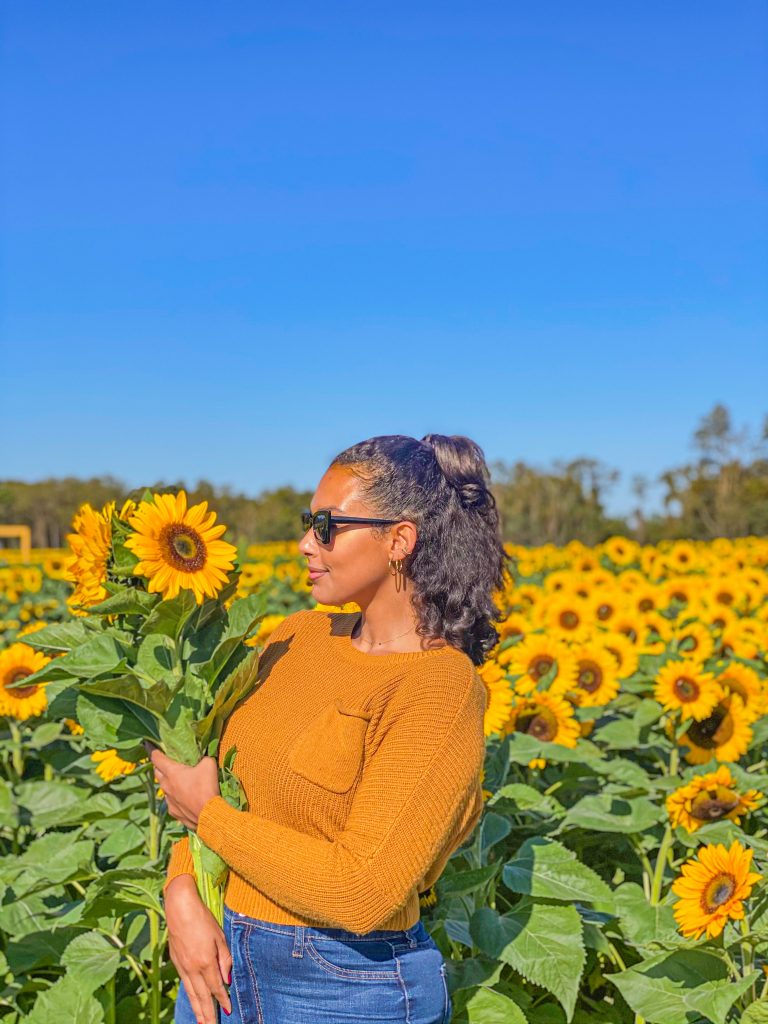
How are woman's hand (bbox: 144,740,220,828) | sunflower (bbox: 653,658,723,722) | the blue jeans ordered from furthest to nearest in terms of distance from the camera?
sunflower (bbox: 653,658,723,722)
woman's hand (bbox: 144,740,220,828)
the blue jeans

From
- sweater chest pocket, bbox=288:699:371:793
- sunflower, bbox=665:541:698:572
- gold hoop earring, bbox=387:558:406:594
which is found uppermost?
gold hoop earring, bbox=387:558:406:594

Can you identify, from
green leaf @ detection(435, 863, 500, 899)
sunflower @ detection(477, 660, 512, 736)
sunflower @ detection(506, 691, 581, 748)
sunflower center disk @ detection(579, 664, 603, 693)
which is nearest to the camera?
green leaf @ detection(435, 863, 500, 899)

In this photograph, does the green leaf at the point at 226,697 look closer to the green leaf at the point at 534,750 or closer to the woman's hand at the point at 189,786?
the woman's hand at the point at 189,786

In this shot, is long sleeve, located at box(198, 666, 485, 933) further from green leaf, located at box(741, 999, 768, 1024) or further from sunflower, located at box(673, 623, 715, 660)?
sunflower, located at box(673, 623, 715, 660)

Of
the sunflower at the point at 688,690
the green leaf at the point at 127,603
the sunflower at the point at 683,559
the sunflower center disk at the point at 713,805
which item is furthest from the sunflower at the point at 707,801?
the sunflower at the point at 683,559

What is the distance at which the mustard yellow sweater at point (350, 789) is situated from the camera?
74.9 inches

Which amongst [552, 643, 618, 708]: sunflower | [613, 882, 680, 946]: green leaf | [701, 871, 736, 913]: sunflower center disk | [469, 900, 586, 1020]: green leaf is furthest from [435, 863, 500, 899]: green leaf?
[552, 643, 618, 708]: sunflower

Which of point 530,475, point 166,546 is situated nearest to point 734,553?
point 166,546

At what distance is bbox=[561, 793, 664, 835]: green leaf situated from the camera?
136 inches

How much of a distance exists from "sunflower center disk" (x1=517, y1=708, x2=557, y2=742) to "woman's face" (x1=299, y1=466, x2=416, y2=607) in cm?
180

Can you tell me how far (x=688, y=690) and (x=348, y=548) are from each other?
2.25 metres

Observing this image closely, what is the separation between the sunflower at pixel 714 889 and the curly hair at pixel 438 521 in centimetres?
84

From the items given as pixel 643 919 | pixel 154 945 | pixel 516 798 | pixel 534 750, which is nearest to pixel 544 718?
pixel 534 750

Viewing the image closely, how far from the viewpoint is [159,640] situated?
237 cm
